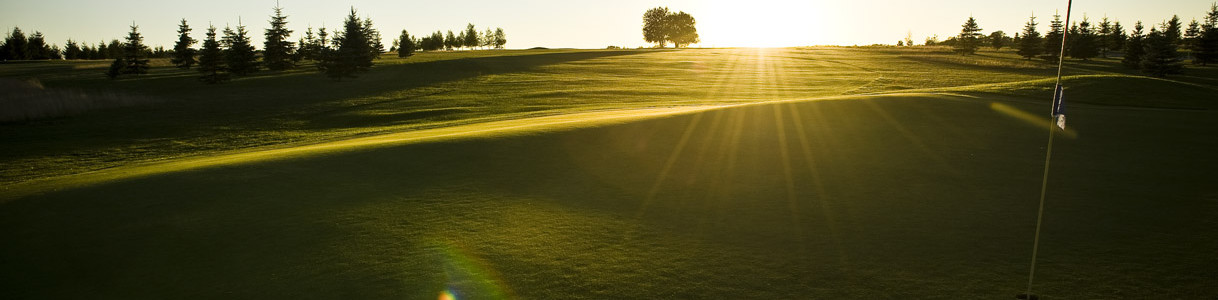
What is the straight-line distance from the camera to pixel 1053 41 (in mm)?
79375

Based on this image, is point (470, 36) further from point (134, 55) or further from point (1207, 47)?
point (1207, 47)

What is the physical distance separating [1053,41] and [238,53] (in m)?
95.4

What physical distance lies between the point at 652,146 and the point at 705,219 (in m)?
7.21

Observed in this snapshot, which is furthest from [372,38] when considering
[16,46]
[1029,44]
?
[1029,44]

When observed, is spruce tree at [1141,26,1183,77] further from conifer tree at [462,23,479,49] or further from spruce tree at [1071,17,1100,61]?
conifer tree at [462,23,479,49]

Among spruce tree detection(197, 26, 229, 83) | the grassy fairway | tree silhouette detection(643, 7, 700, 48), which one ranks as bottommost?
the grassy fairway

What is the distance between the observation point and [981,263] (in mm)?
10516

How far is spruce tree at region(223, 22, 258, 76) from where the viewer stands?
69.0 m

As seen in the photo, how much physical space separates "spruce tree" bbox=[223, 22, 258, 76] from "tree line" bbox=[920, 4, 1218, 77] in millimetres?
89496

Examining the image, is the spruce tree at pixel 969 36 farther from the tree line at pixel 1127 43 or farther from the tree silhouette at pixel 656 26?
the tree silhouette at pixel 656 26

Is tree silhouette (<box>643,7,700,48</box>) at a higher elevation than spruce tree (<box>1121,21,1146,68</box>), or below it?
higher

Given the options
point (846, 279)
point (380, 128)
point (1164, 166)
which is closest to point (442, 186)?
point (846, 279)

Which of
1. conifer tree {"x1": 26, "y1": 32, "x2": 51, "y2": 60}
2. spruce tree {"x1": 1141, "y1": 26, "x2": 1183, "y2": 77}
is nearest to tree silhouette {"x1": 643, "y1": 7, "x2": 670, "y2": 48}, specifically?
spruce tree {"x1": 1141, "y1": 26, "x2": 1183, "y2": 77}

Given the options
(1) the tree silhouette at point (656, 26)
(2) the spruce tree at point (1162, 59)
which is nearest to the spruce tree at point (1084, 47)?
(2) the spruce tree at point (1162, 59)
